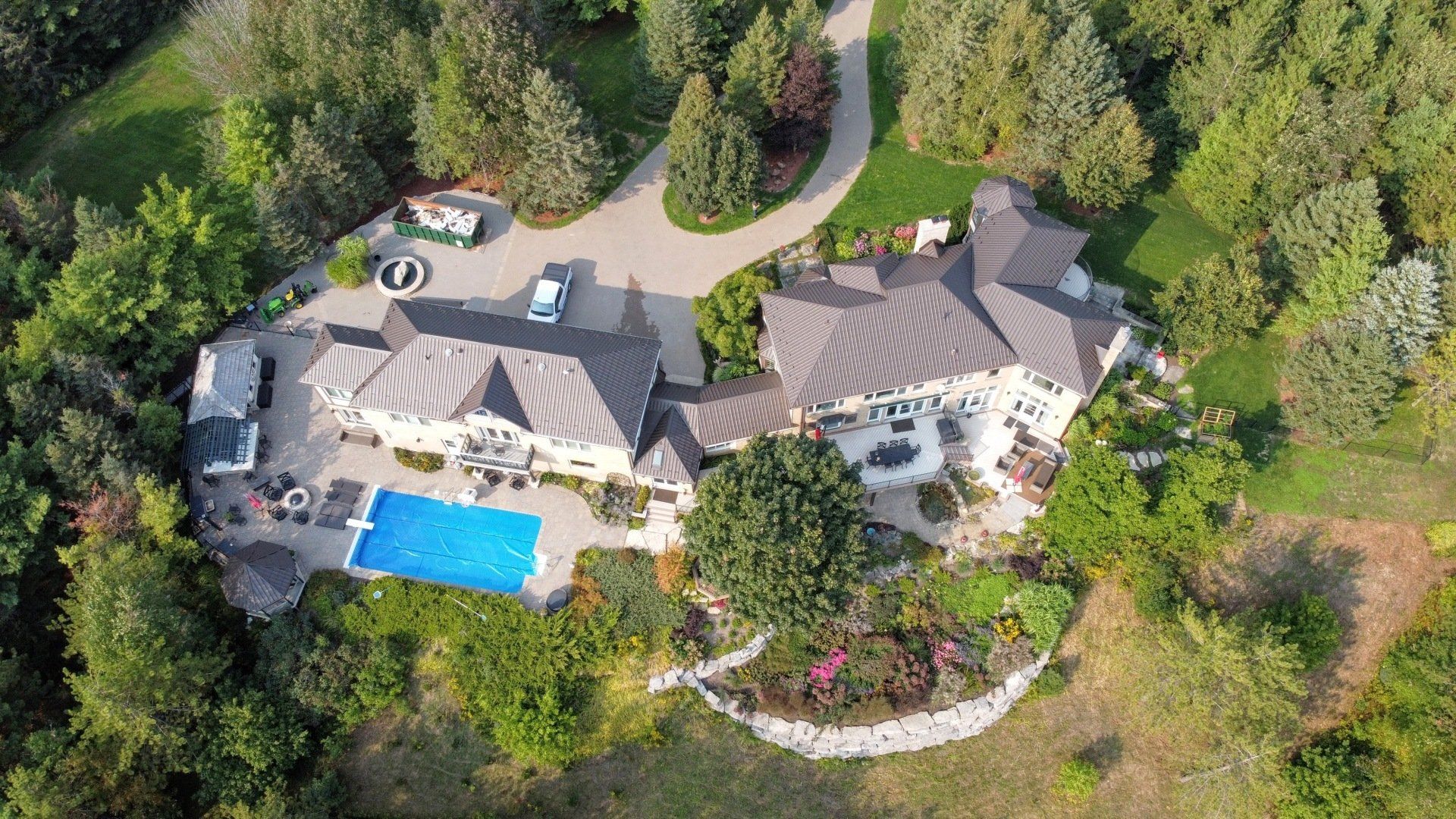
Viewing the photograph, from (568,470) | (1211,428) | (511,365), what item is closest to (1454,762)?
(1211,428)

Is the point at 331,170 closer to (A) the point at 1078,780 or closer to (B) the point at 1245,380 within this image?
(A) the point at 1078,780

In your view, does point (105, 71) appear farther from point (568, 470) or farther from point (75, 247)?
point (568, 470)

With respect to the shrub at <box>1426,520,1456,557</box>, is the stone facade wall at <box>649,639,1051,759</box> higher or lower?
lower

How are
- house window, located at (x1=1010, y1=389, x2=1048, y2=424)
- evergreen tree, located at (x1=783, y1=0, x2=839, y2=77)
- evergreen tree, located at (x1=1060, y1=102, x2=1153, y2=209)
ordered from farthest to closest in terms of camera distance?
evergreen tree, located at (x1=783, y1=0, x2=839, y2=77) < evergreen tree, located at (x1=1060, y1=102, x2=1153, y2=209) < house window, located at (x1=1010, y1=389, x2=1048, y2=424)

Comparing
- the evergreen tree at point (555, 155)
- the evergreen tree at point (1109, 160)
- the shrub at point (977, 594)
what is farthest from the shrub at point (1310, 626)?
the evergreen tree at point (555, 155)

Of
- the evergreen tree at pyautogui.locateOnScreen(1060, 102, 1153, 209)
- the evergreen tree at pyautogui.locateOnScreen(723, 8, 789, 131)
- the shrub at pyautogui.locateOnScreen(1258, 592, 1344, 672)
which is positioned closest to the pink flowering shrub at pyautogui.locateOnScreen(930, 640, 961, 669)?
the shrub at pyautogui.locateOnScreen(1258, 592, 1344, 672)

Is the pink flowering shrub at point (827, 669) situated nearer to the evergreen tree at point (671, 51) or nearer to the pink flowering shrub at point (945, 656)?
the pink flowering shrub at point (945, 656)

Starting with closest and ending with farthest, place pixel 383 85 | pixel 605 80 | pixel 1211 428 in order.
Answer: pixel 1211 428 < pixel 383 85 < pixel 605 80

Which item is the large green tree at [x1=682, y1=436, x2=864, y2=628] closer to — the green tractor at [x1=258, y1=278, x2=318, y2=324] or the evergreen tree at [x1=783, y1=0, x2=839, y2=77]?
the evergreen tree at [x1=783, y1=0, x2=839, y2=77]
